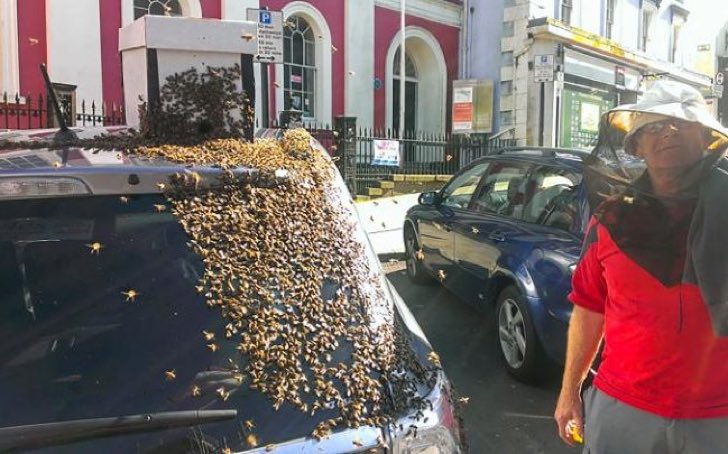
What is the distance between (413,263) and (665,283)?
569cm

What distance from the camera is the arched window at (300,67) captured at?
15.1 meters

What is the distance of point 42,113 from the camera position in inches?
396

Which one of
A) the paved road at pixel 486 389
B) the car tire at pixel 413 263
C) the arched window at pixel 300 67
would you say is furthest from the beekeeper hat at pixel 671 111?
the arched window at pixel 300 67

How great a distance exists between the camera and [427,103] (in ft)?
63.2

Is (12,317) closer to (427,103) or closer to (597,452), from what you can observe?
(597,452)

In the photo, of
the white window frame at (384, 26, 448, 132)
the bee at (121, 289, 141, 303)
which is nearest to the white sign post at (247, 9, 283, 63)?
the bee at (121, 289, 141, 303)

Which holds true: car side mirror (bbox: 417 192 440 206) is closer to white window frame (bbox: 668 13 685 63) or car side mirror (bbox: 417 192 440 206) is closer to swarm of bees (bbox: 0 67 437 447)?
swarm of bees (bbox: 0 67 437 447)

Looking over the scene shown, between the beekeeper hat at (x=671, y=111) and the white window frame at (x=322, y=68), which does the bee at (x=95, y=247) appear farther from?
the white window frame at (x=322, y=68)

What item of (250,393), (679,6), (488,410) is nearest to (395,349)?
(250,393)

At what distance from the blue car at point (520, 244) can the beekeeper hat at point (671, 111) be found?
6.16 feet

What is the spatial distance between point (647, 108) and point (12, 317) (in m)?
2.15

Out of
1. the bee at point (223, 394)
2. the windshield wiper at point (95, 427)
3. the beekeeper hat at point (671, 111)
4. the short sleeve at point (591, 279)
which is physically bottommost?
the windshield wiper at point (95, 427)

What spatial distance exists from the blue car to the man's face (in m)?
1.95

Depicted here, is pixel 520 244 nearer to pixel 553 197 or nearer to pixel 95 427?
pixel 553 197
